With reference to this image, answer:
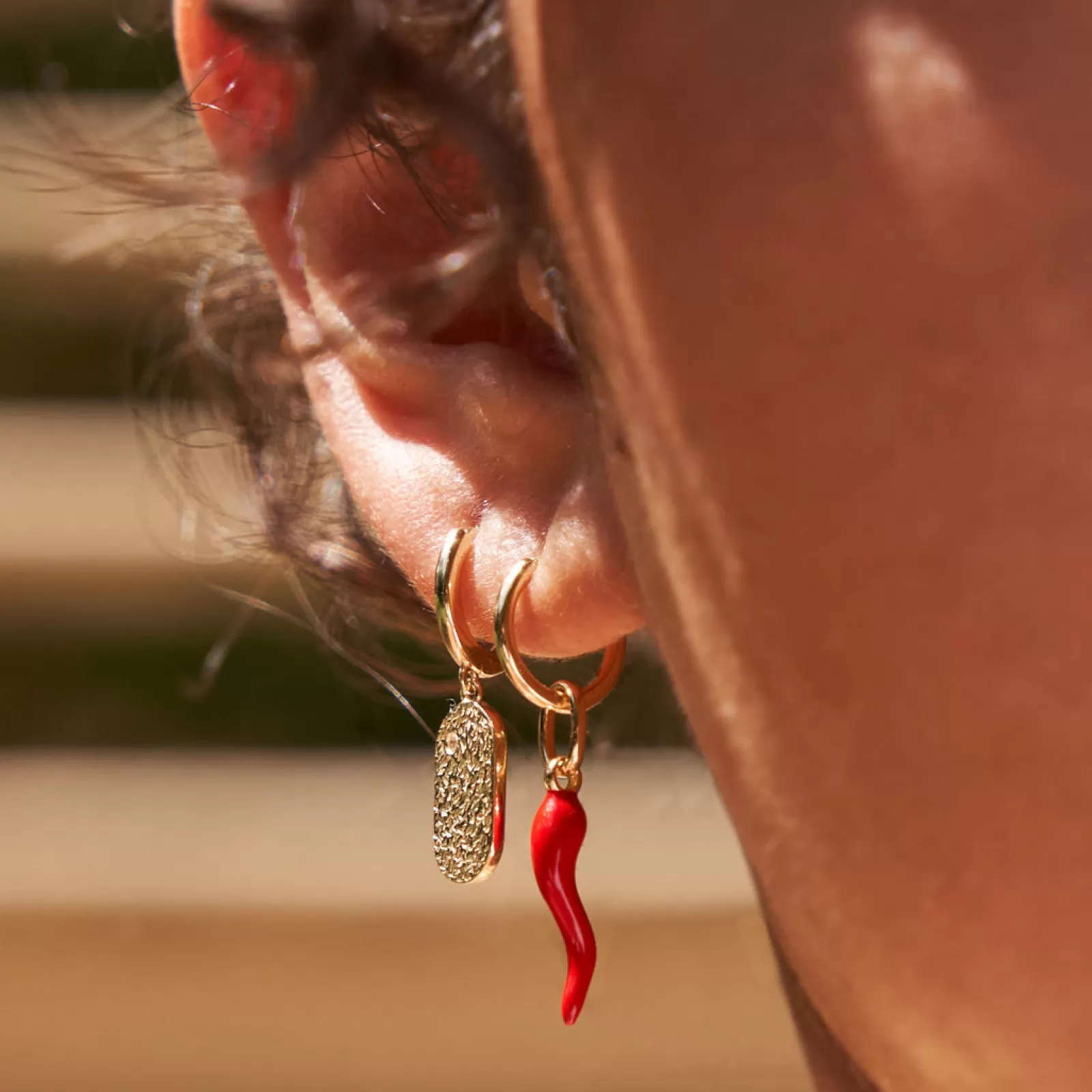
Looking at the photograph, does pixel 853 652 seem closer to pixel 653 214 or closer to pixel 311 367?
pixel 653 214

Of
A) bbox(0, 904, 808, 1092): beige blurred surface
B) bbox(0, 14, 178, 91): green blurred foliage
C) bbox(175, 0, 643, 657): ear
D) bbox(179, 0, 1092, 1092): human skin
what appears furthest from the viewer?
bbox(0, 14, 178, 91): green blurred foliage

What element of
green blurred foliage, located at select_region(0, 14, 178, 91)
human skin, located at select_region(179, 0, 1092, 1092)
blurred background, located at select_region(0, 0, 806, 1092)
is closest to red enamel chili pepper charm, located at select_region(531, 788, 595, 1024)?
human skin, located at select_region(179, 0, 1092, 1092)

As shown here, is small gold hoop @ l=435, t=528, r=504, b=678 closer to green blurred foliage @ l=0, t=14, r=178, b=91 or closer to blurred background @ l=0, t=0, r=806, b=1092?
blurred background @ l=0, t=0, r=806, b=1092

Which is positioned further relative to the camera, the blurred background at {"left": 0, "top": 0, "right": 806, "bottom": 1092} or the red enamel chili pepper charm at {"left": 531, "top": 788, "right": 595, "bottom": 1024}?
the blurred background at {"left": 0, "top": 0, "right": 806, "bottom": 1092}

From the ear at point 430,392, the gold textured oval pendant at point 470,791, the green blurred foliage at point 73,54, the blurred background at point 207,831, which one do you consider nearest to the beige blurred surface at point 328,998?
the blurred background at point 207,831

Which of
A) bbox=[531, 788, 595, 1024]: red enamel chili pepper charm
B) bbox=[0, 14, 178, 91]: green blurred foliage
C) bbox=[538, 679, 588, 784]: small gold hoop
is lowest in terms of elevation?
bbox=[0, 14, 178, 91]: green blurred foliage

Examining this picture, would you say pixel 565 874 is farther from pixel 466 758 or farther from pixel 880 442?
pixel 880 442
